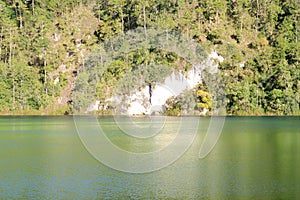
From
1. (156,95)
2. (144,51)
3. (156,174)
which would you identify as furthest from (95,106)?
(156,174)

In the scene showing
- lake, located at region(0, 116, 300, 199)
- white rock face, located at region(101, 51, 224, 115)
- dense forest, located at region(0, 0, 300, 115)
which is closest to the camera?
lake, located at region(0, 116, 300, 199)

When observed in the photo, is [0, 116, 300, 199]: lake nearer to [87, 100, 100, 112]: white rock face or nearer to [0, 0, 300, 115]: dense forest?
[87, 100, 100, 112]: white rock face

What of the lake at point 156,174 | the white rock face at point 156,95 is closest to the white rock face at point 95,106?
the white rock face at point 156,95

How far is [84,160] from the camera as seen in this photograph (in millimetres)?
33375

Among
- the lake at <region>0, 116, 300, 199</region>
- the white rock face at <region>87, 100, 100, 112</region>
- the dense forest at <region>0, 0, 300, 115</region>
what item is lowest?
the lake at <region>0, 116, 300, 199</region>

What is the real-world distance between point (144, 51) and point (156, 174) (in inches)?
2673

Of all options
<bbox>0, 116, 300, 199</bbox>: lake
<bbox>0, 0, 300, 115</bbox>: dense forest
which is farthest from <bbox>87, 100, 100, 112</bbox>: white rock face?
<bbox>0, 116, 300, 199</bbox>: lake

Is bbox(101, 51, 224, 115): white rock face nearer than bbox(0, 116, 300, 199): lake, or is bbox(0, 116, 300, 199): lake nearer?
bbox(0, 116, 300, 199): lake

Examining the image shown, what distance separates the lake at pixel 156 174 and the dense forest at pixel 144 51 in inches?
1972

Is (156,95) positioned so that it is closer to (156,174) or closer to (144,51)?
(144,51)

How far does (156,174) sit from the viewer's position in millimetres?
28531

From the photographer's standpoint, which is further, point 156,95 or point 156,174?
point 156,95

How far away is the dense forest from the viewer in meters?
93.9

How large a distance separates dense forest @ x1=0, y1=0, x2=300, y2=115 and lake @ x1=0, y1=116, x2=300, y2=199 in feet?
164
